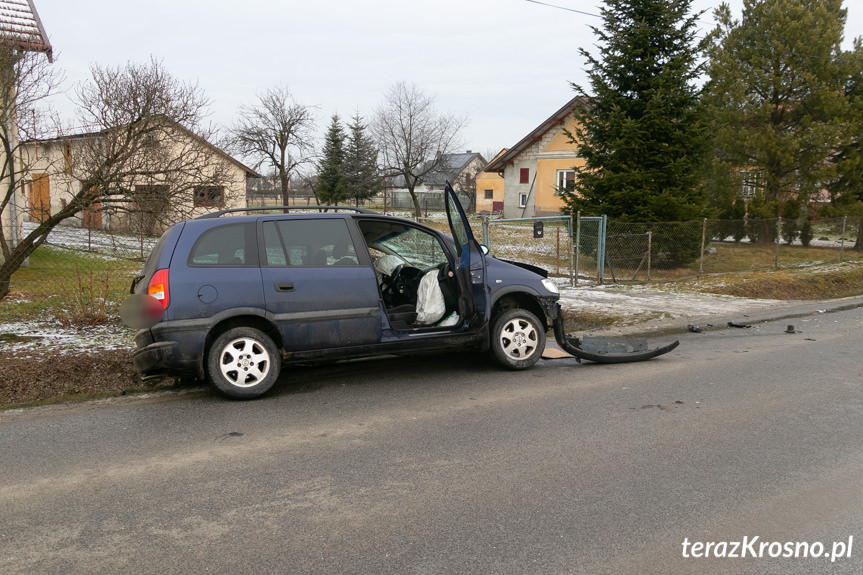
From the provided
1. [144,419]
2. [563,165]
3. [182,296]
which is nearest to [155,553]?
[144,419]

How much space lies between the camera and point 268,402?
20.1ft

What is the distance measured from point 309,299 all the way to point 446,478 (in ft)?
8.52

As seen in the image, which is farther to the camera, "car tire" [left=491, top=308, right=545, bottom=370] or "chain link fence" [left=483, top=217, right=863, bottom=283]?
"chain link fence" [left=483, top=217, right=863, bottom=283]

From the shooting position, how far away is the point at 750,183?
24203 mm

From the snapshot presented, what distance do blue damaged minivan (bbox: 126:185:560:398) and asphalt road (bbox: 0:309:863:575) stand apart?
0.43m

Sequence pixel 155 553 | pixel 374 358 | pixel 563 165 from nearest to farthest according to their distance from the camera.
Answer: pixel 155 553
pixel 374 358
pixel 563 165

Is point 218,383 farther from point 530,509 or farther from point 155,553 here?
point 530,509

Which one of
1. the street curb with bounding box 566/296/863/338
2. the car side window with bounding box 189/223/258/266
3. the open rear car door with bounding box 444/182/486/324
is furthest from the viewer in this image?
the street curb with bounding box 566/296/863/338

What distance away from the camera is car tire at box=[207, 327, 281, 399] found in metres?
5.99

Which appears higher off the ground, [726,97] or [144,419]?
[726,97]

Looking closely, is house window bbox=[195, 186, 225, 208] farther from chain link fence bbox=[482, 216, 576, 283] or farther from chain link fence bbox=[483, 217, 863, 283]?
chain link fence bbox=[482, 216, 576, 283]

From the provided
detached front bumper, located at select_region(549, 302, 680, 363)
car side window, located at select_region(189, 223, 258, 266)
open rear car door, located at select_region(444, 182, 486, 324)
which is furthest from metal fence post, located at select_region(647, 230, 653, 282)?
car side window, located at select_region(189, 223, 258, 266)

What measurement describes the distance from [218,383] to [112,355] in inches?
88.9

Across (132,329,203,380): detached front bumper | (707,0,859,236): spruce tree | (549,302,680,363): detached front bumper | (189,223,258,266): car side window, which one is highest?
(707,0,859,236): spruce tree
